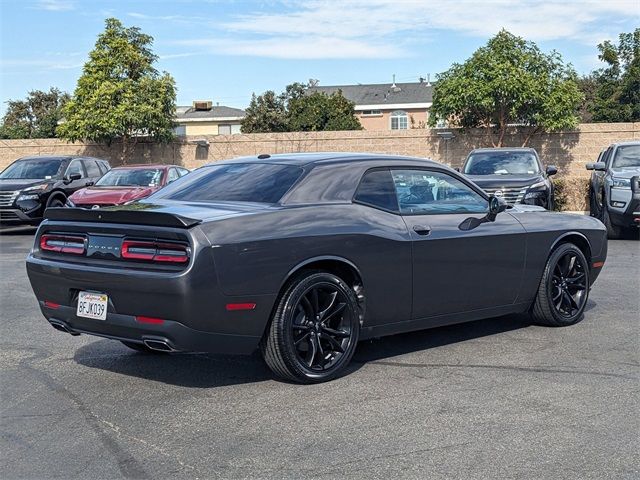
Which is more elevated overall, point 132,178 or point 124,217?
point 124,217

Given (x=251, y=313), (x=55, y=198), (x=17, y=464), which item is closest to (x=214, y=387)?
(x=251, y=313)

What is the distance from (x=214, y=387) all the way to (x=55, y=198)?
14231 mm

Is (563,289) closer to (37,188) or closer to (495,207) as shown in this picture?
(495,207)

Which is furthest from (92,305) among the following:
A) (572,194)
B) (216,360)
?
(572,194)

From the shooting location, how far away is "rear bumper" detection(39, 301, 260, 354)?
5203 millimetres

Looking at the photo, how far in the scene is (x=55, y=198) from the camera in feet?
61.8

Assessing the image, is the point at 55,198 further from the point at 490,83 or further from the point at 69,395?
the point at 490,83

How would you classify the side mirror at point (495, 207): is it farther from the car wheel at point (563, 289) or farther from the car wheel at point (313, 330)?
the car wheel at point (313, 330)

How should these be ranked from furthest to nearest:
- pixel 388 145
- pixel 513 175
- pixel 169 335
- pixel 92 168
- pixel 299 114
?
pixel 299 114 → pixel 388 145 → pixel 92 168 → pixel 513 175 → pixel 169 335

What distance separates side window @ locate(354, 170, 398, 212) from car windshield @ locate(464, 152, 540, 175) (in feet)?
35.5

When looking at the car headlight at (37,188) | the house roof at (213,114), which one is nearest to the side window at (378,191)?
the car headlight at (37,188)

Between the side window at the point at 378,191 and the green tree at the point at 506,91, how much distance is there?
85.4 feet

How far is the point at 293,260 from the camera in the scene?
5543 mm

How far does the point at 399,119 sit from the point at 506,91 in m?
41.5
